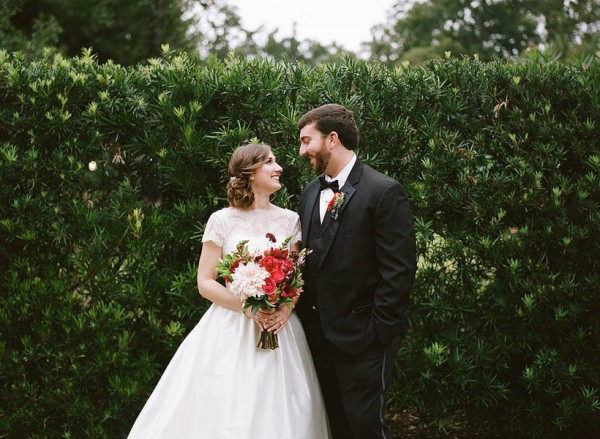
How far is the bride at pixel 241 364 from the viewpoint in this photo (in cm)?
347

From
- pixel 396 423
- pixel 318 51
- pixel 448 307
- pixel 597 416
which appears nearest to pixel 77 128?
pixel 448 307

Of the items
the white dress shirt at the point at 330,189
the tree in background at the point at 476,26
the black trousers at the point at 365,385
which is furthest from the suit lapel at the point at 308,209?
the tree in background at the point at 476,26

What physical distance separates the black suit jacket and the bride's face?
20.1 inches

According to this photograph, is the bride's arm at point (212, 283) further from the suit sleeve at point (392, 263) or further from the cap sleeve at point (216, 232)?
the suit sleeve at point (392, 263)

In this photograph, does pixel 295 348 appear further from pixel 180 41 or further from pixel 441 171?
pixel 180 41

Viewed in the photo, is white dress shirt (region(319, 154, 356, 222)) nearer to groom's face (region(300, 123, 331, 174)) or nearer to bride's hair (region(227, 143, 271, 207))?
groom's face (region(300, 123, 331, 174))

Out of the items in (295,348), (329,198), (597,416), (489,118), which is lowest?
(597,416)

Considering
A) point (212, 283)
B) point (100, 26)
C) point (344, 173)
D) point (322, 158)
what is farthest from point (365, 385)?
point (100, 26)

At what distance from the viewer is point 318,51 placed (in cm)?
5847

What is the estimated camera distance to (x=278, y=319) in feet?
11.7

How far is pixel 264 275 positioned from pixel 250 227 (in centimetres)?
66

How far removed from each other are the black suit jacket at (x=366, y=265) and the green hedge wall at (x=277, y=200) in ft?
3.22

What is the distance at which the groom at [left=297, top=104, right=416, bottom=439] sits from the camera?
3340 millimetres

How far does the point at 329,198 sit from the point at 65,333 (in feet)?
7.88
